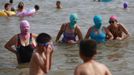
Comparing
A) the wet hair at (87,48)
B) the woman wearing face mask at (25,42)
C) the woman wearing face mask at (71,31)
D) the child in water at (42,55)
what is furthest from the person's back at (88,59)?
the woman wearing face mask at (71,31)

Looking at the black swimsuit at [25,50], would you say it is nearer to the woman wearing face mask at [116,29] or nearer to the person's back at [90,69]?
the person's back at [90,69]

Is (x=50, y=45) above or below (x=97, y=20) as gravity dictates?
above

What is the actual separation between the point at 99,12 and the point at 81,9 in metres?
1.59

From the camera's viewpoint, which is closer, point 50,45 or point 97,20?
point 50,45

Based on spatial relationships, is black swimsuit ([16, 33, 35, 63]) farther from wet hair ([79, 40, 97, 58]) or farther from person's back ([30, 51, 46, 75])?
wet hair ([79, 40, 97, 58])

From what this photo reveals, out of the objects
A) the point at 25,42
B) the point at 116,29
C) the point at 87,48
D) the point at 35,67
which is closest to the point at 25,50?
the point at 25,42

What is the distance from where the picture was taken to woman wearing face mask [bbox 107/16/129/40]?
11.4 meters

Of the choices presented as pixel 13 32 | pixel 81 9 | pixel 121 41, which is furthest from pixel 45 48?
pixel 81 9

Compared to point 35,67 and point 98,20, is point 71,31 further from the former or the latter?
point 35,67

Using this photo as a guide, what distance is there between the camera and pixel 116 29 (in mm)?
11438

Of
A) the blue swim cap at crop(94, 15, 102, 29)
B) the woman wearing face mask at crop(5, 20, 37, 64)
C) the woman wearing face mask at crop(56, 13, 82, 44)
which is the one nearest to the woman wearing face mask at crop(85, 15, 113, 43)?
the blue swim cap at crop(94, 15, 102, 29)

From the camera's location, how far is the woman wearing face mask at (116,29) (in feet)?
37.3

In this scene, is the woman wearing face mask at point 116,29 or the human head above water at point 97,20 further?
the woman wearing face mask at point 116,29

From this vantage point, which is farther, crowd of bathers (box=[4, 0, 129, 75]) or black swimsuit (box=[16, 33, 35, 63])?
black swimsuit (box=[16, 33, 35, 63])
